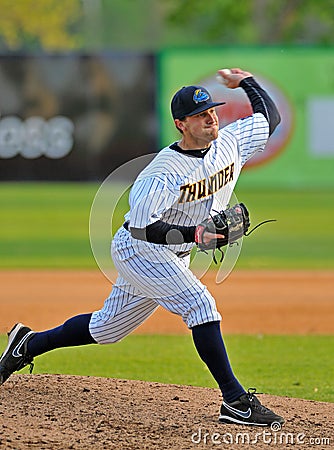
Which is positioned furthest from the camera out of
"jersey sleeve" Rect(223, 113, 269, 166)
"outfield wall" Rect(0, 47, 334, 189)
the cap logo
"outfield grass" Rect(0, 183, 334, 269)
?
"outfield wall" Rect(0, 47, 334, 189)

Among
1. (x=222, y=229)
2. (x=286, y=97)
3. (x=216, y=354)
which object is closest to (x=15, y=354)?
(x=216, y=354)

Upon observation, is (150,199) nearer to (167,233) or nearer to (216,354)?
(167,233)

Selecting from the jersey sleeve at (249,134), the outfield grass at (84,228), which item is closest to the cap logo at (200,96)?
the jersey sleeve at (249,134)

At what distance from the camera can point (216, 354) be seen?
475 cm

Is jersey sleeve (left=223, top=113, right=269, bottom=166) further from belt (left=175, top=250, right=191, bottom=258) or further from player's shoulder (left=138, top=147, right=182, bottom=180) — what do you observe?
belt (left=175, top=250, right=191, bottom=258)

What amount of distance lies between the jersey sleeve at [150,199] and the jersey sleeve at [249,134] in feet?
2.05

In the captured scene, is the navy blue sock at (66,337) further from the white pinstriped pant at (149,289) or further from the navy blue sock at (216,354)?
the navy blue sock at (216,354)

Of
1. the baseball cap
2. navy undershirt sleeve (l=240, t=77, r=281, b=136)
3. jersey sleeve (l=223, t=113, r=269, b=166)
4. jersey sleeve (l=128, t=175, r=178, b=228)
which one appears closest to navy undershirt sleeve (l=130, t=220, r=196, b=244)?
jersey sleeve (l=128, t=175, r=178, b=228)

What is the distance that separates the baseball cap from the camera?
4816mm

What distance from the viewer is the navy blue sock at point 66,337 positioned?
206 inches

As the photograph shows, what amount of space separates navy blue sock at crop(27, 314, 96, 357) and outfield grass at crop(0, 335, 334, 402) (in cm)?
124

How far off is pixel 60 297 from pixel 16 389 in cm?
458

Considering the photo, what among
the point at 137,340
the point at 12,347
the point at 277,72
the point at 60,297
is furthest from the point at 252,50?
the point at 12,347

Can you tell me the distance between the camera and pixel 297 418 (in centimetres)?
502
